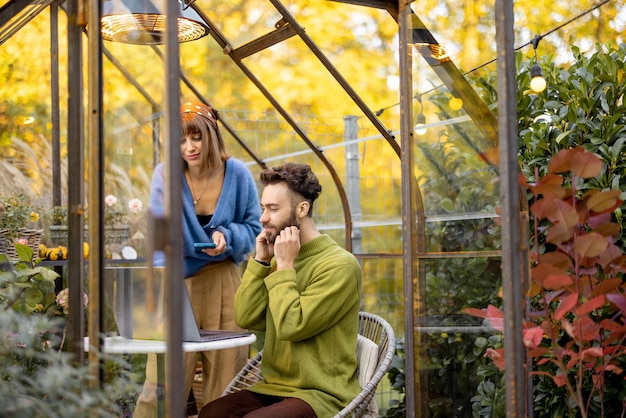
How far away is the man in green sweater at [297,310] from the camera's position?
9.11 ft

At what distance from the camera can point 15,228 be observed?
13.1 feet

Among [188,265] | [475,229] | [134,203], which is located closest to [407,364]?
[475,229]

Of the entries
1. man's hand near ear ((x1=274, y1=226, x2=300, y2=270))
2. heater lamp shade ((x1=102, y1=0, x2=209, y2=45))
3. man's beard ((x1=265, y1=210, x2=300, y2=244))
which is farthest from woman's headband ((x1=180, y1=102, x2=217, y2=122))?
heater lamp shade ((x1=102, y1=0, x2=209, y2=45))

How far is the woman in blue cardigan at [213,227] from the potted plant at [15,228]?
0.88 meters

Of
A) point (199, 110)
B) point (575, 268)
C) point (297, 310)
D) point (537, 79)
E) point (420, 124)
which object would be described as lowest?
point (297, 310)

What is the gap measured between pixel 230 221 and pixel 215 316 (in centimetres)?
45

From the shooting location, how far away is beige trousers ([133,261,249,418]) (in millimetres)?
3705

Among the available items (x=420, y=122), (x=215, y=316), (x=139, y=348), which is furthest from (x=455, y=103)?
(x=215, y=316)

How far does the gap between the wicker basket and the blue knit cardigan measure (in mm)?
883

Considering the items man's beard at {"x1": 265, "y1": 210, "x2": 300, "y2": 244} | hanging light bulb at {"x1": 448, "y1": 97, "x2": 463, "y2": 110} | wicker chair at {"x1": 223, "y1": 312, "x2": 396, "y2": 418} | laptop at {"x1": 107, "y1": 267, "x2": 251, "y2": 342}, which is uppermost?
hanging light bulb at {"x1": 448, "y1": 97, "x2": 463, "y2": 110}

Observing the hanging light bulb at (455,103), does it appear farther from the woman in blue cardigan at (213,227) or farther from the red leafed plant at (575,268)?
the woman in blue cardigan at (213,227)

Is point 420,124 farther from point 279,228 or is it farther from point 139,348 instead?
point 139,348

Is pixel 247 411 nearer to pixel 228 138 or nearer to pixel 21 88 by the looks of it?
pixel 21 88

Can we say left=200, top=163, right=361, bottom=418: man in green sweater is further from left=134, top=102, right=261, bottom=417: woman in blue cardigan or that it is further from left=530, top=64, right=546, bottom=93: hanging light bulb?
left=530, top=64, right=546, bottom=93: hanging light bulb
